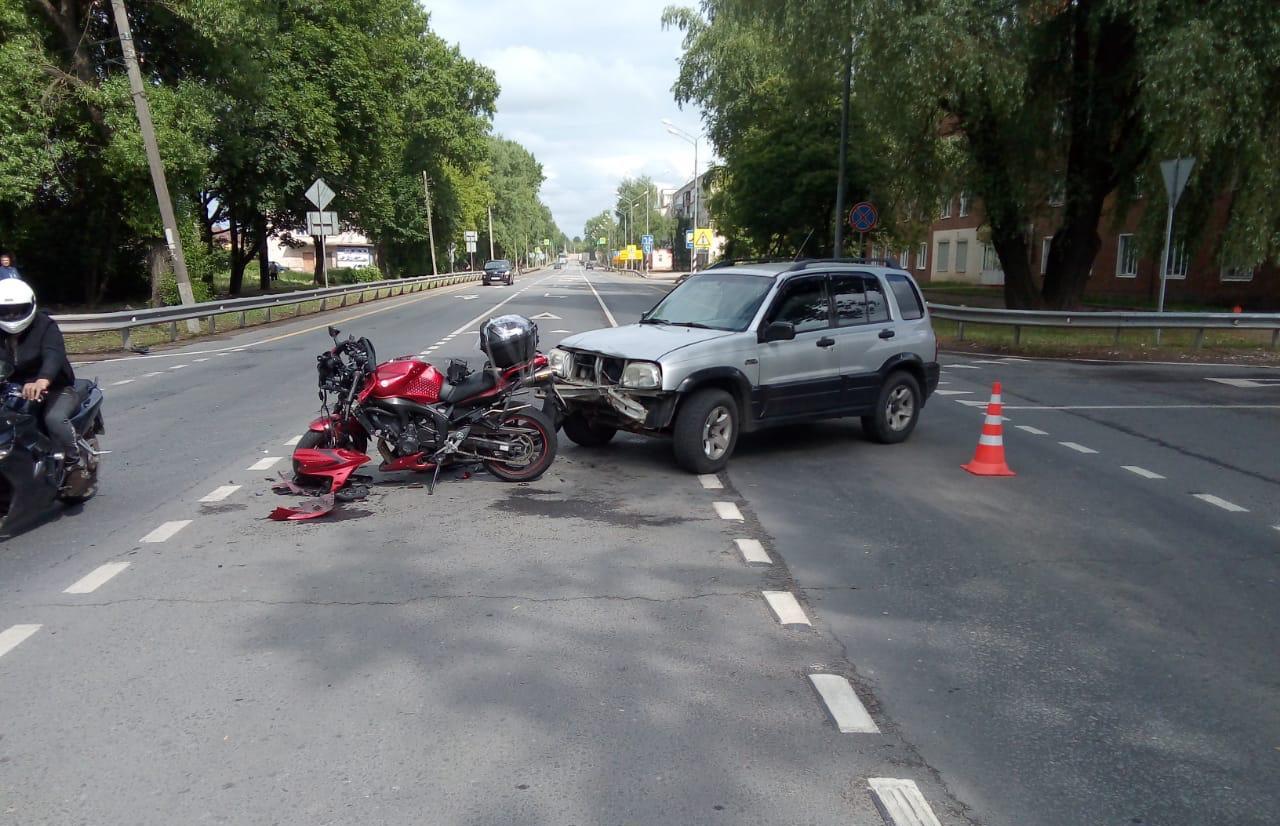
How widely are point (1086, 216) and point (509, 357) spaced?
19.7 metres

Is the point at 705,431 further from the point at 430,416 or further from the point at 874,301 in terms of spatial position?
the point at 874,301

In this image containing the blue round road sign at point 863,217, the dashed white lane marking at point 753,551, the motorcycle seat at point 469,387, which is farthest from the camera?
the blue round road sign at point 863,217

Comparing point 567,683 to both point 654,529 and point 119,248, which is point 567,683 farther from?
point 119,248

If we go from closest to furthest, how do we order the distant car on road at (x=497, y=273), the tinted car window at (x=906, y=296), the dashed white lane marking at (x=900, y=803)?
the dashed white lane marking at (x=900, y=803), the tinted car window at (x=906, y=296), the distant car on road at (x=497, y=273)

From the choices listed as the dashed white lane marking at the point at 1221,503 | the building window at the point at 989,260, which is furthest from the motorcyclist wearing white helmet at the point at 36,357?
the building window at the point at 989,260

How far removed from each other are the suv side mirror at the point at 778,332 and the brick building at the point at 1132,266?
1610 centimetres

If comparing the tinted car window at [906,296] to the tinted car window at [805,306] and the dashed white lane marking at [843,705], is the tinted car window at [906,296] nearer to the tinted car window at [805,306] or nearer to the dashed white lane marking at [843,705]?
the tinted car window at [805,306]

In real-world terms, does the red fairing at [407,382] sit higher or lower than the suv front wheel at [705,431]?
higher

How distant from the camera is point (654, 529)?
700cm

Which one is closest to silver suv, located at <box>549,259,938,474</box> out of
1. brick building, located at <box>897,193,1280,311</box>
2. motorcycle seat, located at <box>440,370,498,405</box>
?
motorcycle seat, located at <box>440,370,498,405</box>

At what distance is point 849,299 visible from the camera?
9938 mm

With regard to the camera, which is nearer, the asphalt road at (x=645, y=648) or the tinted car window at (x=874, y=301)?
the asphalt road at (x=645, y=648)

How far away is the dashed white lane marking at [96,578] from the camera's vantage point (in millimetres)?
5625

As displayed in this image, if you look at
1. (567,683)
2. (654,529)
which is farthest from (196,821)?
(654,529)
